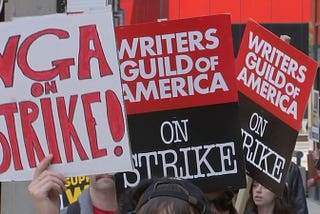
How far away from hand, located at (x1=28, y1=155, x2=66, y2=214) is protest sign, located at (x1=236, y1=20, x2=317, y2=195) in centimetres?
179

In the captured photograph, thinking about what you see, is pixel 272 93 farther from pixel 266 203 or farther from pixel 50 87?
pixel 50 87

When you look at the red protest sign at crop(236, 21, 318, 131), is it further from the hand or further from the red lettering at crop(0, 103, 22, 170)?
the hand

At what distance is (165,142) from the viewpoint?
409 cm

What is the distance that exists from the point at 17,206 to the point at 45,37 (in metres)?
2.57

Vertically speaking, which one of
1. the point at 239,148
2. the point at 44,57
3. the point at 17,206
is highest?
the point at 44,57

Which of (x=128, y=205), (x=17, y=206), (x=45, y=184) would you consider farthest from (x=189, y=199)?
(x=17, y=206)

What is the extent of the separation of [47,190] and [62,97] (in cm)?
43

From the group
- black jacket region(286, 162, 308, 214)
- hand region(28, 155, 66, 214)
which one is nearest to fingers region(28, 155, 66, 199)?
hand region(28, 155, 66, 214)

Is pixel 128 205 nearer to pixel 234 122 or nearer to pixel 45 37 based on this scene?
pixel 45 37

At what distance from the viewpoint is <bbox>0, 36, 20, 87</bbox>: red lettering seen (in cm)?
347

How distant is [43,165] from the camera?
10.7ft

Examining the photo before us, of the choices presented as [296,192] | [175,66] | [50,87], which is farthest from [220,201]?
[296,192]

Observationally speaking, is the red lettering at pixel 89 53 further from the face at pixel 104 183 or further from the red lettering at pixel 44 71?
the face at pixel 104 183

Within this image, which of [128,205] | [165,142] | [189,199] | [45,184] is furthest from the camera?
[165,142]
